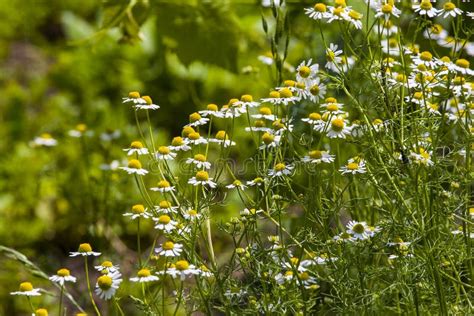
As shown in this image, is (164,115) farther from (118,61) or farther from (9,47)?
(9,47)

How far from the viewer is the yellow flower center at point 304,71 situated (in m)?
1.21

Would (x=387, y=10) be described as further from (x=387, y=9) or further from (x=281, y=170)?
(x=281, y=170)

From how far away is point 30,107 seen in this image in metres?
3.25

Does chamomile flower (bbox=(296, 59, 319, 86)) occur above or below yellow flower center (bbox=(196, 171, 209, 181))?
above

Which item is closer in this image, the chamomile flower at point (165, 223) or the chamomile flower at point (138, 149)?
the chamomile flower at point (165, 223)

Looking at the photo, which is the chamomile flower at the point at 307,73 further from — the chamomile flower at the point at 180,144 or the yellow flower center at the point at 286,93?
the chamomile flower at the point at 180,144

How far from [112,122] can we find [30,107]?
583mm

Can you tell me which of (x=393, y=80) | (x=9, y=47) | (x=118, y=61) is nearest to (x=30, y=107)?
(x=118, y=61)

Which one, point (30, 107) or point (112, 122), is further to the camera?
point (30, 107)

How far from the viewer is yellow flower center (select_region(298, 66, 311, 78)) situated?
1.21m

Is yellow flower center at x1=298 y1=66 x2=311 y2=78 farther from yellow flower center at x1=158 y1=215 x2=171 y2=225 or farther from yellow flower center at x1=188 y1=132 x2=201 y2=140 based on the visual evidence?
yellow flower center at x1=158 y1=215 x2=171 y2=225

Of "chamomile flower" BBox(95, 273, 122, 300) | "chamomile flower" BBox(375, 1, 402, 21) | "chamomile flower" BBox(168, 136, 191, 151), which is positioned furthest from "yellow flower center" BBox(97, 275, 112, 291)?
"chamomile flower" BBox(375, 1, 402, 21)

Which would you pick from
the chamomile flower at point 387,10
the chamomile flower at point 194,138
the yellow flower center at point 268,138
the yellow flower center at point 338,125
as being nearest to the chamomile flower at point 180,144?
the chamomile flower at point 194,138

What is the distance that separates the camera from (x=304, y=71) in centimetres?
121
